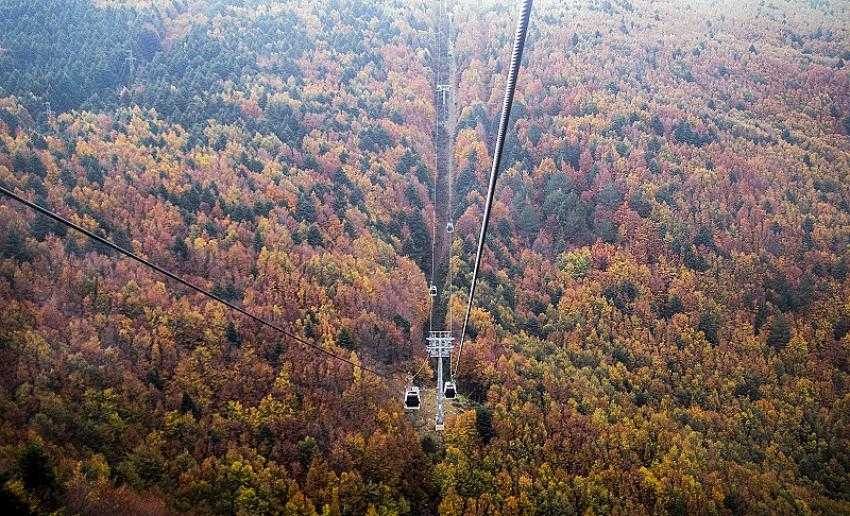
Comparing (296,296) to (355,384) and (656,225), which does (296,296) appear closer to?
(355,384)

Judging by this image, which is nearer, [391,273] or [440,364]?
[440,364]

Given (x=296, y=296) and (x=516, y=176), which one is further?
(x=516, y=176)

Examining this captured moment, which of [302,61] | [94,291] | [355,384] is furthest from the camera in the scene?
[302,61]

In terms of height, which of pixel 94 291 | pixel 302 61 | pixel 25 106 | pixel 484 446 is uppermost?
pixel 302 61

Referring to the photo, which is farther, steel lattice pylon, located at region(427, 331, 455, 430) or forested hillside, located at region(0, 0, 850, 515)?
forested hillside, located at region(0, 0, 850, 515)

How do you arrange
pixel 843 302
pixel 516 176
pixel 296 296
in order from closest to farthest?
pixel 296 296 < pixel 843 302 < pixel 516 176

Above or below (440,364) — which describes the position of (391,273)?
above

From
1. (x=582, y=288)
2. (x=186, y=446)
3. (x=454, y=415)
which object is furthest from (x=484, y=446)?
(x=582, y=288)

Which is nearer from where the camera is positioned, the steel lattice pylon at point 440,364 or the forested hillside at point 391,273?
the steel lattice pylon at point 440,364
